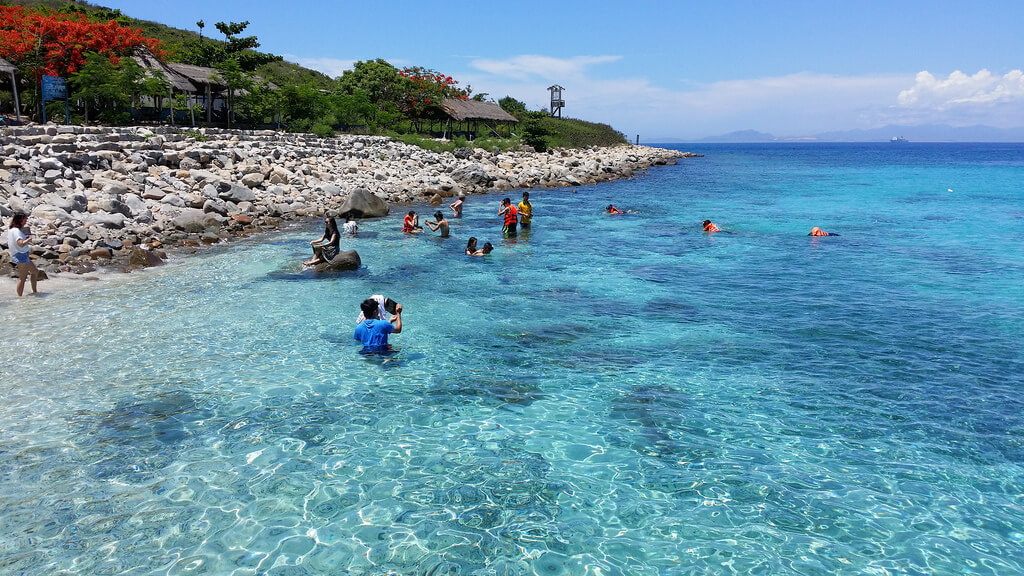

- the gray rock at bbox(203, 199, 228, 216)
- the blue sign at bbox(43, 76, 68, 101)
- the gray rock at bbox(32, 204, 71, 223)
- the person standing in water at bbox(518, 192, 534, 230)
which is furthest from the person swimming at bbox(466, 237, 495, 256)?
the blue sign at bbox(43, 76, 68, 101)

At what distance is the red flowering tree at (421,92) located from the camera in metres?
56.7

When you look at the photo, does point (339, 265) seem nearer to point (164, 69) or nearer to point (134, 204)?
point (134, 204)

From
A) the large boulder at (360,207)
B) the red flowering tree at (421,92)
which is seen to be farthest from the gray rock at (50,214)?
the red flowering tree at (421,92)

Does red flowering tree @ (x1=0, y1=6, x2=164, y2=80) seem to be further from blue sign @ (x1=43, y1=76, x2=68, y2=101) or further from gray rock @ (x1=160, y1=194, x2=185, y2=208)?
gray rock @ (x1=160, y1=194, x2=185, y2=208)

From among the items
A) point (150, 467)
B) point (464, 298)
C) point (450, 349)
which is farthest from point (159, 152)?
point (150, 467)

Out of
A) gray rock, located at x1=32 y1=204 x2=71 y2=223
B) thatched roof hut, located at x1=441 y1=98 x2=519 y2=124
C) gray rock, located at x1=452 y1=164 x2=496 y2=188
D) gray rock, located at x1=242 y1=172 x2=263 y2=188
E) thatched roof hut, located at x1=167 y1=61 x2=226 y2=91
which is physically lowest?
gray rock, located at x1=32 y1=204 x2=71 y2=223

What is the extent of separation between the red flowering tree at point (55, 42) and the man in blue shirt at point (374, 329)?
33.1m

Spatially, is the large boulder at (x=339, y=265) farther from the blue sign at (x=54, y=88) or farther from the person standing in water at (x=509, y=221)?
the blue sign at (x=54, y=88)

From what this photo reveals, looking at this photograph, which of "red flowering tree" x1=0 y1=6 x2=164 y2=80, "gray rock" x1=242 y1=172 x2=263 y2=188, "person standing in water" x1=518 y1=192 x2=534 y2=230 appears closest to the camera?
"person standing in water" x1=518 y1=192 x2=534 y2=230

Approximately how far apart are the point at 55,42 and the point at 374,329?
35.5 m

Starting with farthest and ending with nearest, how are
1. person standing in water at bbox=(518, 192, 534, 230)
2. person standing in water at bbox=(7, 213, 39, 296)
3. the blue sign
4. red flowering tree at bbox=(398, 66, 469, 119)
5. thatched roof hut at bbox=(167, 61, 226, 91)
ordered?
red flowering tree at bbox=(398, 66, 469, 119), thatched roof hut at bbox=(167, 61, 226, 91), the blue sign, person standing in water at bbox=(518, 192, 534, 230), person standing in water at bbox=(7, 213, 39, 296)

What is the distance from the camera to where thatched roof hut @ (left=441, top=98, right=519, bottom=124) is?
57.0m

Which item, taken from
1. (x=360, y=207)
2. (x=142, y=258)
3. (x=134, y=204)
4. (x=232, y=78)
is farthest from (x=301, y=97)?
(x=142, y=258)

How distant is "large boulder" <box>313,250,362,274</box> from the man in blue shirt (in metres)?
6.55
